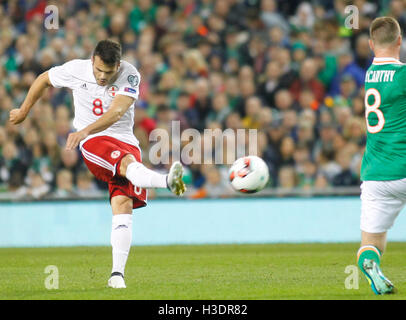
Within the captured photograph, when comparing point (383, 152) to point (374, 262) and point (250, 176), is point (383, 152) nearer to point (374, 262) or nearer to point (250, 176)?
point (374, 262)

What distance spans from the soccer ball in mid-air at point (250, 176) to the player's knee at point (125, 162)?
0.92 meters

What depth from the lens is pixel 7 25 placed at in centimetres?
1703

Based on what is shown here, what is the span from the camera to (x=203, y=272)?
908 centimetres

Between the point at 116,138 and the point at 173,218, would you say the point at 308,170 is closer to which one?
the point at 173,218

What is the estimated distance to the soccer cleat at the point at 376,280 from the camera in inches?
267

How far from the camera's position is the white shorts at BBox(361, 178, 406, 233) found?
683cm

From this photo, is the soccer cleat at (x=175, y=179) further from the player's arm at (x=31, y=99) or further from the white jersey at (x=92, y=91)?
the player's arm at (x=31, y=99)

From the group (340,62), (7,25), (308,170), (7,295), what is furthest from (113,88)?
(7,25)

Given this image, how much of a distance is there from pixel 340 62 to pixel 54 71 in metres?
7.70

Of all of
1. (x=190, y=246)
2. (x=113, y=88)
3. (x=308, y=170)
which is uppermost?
(x=113, y=88)

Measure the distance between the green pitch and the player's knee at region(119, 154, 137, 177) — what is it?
1018 millimetres

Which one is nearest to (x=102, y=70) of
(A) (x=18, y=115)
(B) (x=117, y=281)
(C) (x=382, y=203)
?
(A) (x=18, y=115)

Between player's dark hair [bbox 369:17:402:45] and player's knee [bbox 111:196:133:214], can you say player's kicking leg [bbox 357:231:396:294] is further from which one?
player's knee [bbox 111:196:133:214]

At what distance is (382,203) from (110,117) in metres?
2.51
